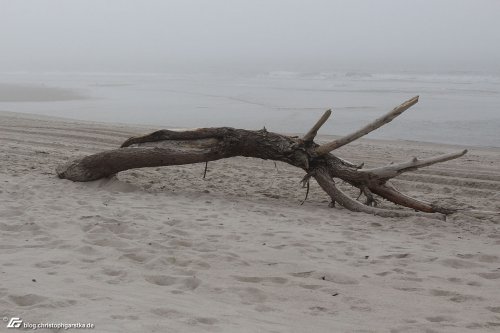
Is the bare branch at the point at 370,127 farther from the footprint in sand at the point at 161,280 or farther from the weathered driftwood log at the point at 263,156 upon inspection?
the footprint in sand at the point at 161,280

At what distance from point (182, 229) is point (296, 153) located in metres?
2.00

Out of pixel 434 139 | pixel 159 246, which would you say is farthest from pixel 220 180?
pixel 434 139

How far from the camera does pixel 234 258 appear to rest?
13.5 ft

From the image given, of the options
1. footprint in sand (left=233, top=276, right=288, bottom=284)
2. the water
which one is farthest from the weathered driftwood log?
the water

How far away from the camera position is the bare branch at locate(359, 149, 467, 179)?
5863mm

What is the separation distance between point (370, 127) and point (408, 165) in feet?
1.98

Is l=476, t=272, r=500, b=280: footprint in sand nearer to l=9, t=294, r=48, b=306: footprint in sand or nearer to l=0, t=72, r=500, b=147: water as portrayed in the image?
l=9, t=294, r=48, b=306: footprint in sand

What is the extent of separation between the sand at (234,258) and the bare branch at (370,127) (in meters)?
0.70

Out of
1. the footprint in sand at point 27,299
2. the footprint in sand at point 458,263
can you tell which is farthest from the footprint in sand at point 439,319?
the footprint in sand at point 27,299

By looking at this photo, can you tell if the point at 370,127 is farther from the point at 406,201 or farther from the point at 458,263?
the point at 458,263

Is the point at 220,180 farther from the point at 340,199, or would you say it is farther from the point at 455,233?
the point at 455,233

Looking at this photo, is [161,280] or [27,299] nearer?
[27,299]

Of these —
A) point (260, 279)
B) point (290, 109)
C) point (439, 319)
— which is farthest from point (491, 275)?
point (290, 109)

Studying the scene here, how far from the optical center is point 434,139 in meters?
12.5
